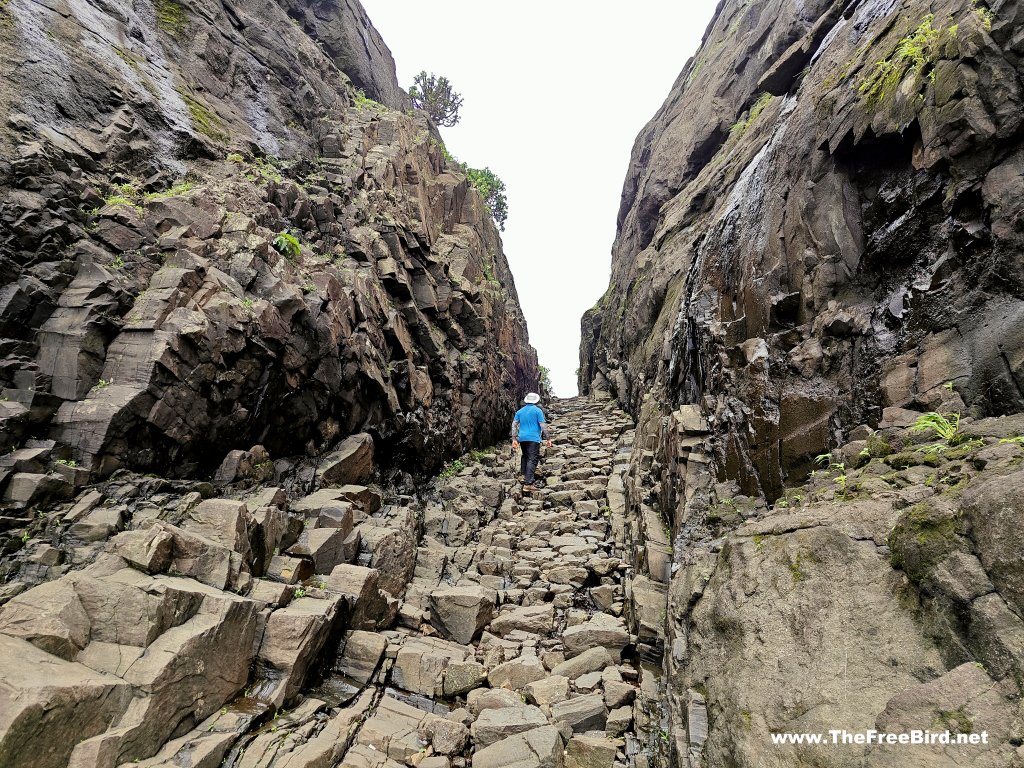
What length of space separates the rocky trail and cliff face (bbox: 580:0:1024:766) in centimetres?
166

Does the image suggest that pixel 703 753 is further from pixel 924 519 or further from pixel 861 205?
pixel 861 205

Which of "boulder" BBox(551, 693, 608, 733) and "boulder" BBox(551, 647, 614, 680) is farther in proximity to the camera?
"boulder" BBox(551, 647, 614, 680)

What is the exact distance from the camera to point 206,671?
6570mm

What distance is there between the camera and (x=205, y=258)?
11.2m

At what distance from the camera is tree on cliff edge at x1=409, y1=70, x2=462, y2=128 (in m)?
37.9

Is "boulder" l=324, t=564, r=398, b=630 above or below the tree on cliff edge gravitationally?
below

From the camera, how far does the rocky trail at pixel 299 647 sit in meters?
5.70

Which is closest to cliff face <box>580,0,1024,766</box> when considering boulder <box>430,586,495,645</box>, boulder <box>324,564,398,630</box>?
boulder <box>430,586,495,645</box>

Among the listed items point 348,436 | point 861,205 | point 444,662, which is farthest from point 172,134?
point 861,205

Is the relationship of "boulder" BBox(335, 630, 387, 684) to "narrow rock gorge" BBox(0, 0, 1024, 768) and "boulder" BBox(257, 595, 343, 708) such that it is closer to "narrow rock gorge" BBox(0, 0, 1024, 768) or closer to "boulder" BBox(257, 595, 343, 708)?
"narrow rock gorge" BBox(0, 0, 1024, 768)

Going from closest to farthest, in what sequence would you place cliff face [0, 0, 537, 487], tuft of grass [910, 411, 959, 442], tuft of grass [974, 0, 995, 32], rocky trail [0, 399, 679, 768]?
tuft of grass [910, 411, 959, 442], rocky trail [0, 399, 679, 768], tuft of grass [974, 0, 995, 32], cliff face [0, 0, 537, 487]

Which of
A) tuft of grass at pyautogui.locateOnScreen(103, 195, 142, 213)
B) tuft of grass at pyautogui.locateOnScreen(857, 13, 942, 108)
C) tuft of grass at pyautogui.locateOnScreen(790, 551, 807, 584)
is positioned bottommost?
tuft of grass at pyautogui.locateOnScreen(790, 551, 807, 584)

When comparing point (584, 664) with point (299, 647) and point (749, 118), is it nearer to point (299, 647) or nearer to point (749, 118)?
point (299, 647)

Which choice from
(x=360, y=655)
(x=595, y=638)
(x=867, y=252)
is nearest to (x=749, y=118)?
(x=867, y=252)
